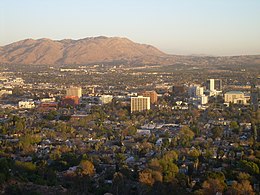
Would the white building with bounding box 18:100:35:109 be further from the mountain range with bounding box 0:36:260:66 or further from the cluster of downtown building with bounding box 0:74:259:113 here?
the mountain range with bounding box 0:36:260:66

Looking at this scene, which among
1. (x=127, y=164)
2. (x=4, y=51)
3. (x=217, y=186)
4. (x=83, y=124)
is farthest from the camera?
(x=4, y=51)

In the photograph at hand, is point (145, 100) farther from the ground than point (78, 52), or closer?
closer

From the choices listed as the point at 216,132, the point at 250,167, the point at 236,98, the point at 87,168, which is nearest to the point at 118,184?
the point at 87,168

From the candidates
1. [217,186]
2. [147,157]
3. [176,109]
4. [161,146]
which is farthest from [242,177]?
[176,109]

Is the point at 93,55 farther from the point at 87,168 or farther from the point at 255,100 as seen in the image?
the point at 87,168

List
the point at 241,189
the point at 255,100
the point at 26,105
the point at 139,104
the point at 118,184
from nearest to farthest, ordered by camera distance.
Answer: the point at 241,189
the point at 118,184
the point at 139,104
the point at 26,105
the point at 255,100

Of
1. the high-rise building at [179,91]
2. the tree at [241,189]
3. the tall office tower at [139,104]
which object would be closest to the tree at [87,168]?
the tree at [241,189]

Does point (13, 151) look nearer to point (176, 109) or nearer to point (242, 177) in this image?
point (242, 177)

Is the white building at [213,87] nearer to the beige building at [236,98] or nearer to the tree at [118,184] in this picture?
the beige building at [236,98]
